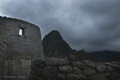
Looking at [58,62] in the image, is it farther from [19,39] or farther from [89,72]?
[19,39]

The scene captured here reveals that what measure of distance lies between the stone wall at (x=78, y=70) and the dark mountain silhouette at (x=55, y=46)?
3802 cm

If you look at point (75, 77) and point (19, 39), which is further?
point (19, 39)

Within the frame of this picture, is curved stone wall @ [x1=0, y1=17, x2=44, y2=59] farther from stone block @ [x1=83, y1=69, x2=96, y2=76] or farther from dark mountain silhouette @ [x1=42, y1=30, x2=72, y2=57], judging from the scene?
dark mountain silhouette @ [x1=42, y1=30, x2=72, y2=57]

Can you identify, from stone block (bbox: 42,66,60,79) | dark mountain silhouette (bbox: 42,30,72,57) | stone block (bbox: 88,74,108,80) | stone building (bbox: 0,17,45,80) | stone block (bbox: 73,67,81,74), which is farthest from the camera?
dark mountain silhouette (bbox: 42,30,72,57)

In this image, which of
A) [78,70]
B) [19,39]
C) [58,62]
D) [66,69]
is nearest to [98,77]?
[78,70]

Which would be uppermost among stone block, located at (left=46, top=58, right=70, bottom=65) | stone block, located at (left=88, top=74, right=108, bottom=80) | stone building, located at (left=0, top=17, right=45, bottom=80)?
stone building, located at (left=0, top=17, right=45, bottom=80)

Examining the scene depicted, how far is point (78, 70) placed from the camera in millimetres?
3301

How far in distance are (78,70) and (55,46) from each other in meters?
42.9

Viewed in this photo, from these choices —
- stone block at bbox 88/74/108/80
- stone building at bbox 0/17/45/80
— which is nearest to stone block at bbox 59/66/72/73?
stone block at bbox 88/74/108/80

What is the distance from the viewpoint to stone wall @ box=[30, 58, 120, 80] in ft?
10.6

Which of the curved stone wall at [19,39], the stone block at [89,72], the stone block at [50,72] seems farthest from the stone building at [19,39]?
the stone block at [89,72]

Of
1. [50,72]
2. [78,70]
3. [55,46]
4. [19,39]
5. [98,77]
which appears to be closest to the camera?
[98,77]

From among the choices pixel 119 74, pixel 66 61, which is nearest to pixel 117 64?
pixel 119 74

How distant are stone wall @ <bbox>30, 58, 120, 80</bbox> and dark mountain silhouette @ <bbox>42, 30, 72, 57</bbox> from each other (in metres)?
38.0
